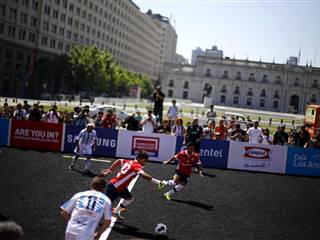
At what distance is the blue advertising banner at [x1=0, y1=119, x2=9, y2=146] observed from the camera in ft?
69.4

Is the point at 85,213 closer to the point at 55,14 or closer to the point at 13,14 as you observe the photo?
the point at 13,14

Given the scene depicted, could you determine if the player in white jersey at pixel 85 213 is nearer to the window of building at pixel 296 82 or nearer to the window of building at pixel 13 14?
the window of building at pixel 13 14

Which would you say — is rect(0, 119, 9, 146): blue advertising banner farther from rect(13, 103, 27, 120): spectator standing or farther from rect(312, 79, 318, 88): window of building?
rect(312, 79, 318, 88): window of building

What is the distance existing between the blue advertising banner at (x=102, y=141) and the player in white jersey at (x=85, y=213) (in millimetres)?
15207

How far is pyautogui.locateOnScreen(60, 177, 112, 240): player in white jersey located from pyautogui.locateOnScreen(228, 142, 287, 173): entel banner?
1617cm

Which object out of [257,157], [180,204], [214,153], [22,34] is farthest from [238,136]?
[22,34]

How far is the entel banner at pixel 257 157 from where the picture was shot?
21719 millimetres

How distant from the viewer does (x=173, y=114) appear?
1047 inches

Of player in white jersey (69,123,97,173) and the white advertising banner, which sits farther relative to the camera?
the white advertising banner

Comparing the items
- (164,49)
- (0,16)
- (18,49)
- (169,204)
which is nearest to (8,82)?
(18,49)

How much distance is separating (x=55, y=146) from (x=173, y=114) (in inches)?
335

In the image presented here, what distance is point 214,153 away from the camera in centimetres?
2169

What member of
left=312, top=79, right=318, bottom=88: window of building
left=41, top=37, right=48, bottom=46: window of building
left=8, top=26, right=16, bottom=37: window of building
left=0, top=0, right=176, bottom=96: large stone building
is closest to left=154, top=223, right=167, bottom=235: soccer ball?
left=0, top=0, right=176, bottom=96: large stone building

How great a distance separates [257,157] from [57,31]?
71805mm
